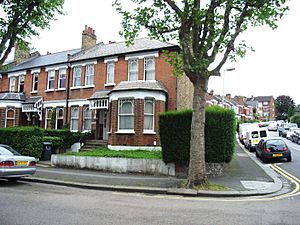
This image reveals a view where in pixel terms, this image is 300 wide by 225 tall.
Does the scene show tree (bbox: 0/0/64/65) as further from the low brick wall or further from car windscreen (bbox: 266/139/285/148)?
car windscreen (bbox: 266/139/285/148)

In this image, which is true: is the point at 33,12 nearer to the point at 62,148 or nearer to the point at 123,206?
the point at 62,148

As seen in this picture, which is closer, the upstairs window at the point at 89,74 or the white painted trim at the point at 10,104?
the upstairs window at the point at 89,74

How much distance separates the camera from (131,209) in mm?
7141

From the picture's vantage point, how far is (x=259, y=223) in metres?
6.07

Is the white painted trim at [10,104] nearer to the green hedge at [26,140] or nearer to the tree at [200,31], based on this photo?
the green hedge at [26,140]

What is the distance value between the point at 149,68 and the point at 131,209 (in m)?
14.4

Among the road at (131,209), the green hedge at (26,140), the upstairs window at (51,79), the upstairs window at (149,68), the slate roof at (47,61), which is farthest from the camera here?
the slate roof at (47,61)

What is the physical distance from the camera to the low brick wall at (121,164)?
1327cm

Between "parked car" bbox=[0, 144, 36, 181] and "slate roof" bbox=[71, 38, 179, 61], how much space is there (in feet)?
37.4

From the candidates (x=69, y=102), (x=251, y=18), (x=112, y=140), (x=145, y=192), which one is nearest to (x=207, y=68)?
(x=251, y=18)

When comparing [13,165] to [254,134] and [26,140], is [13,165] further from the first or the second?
[254,134]

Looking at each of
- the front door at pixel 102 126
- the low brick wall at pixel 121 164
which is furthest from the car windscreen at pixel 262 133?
the low brick wall at pixel 121 164

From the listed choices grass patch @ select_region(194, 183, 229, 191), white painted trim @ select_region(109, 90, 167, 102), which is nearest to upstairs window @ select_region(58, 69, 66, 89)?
white painted trim @ select_region(109, 90, 167, 102)

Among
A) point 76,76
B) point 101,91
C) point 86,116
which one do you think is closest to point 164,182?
point 101,91
